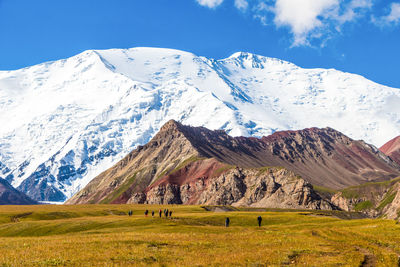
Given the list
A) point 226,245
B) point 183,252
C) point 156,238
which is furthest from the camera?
point 156,238

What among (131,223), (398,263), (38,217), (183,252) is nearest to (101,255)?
(183,252)

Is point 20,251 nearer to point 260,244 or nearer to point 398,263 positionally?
point 260,244

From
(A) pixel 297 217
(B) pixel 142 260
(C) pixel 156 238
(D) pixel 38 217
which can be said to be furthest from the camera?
(D) pixel 38 217

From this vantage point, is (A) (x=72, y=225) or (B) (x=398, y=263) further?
(A) (x=72, y=225)

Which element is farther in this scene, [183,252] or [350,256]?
[183,252]

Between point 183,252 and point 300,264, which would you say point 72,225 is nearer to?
point 183,252

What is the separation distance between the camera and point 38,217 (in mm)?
114688

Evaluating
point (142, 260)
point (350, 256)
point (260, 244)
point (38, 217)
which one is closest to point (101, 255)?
point (142, 260)

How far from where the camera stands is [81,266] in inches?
1305

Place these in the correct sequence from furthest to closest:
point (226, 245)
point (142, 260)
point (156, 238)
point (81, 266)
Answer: point (156, 238), point (226, 245), point (142, 260), point (81, 266)

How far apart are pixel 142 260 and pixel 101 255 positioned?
383cm

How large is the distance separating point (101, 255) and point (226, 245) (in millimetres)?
13180

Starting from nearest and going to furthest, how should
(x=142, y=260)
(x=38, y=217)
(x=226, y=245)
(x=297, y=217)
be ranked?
(x=142, y=260) < (x=226, y=245) < (x=297, y=217) < (x=38, y=217)

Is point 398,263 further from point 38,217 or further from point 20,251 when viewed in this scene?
point 38,217
